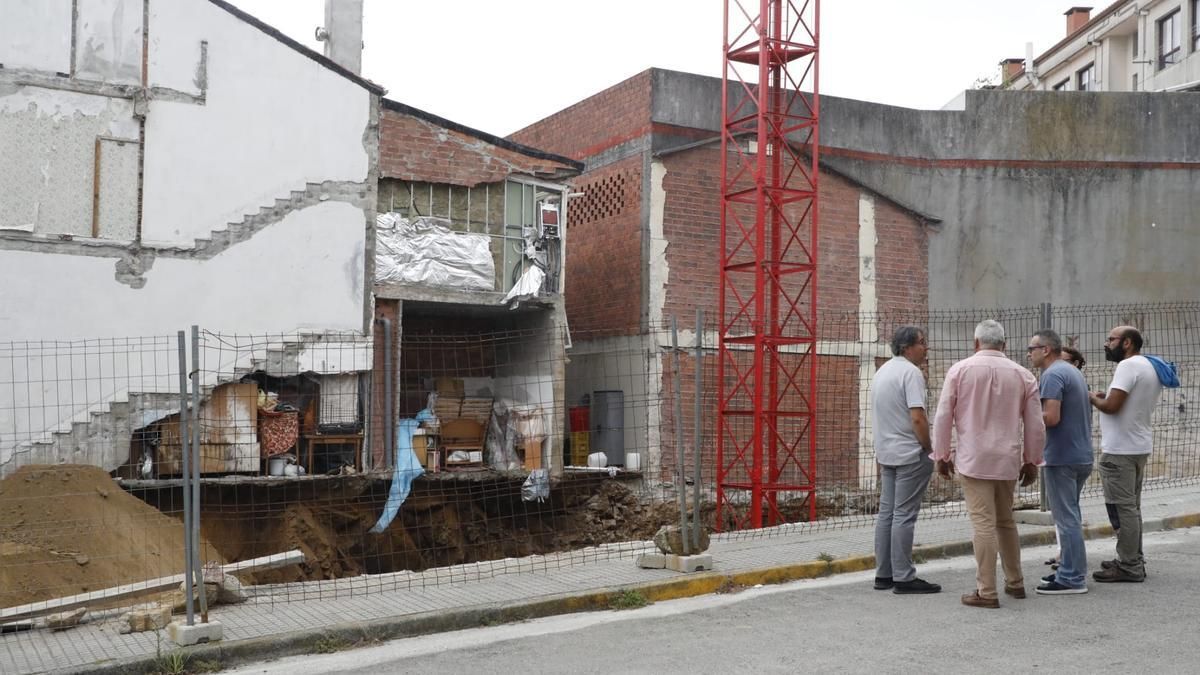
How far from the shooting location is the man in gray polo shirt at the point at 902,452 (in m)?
7.09

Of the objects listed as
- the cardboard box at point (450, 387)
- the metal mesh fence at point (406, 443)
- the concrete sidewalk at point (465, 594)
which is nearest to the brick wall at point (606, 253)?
the metal mesh fence at point (406, 443)

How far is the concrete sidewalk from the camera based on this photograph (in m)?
6.25

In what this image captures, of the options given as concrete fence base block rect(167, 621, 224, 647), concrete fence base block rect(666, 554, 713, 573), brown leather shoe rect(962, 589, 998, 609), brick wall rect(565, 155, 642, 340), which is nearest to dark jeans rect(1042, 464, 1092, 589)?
brown leather shoe rect(962, 589, 998, 609)

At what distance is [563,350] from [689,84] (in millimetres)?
5540

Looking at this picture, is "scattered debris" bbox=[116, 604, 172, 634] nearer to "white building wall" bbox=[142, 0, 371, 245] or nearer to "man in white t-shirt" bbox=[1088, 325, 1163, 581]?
"man in white t-shirt" bbox=[1088, 325, 1163, 581]

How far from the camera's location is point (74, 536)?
1162 cm

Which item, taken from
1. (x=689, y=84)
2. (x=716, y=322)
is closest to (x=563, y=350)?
(x=716, y=322)

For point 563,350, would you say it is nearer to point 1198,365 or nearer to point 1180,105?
point 1198,365

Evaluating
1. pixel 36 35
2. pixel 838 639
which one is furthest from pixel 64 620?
pixel 36 35

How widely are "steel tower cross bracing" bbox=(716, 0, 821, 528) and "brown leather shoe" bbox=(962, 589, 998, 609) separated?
1121 centimetres

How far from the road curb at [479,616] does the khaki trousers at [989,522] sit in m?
1.79

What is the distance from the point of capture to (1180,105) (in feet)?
71.6

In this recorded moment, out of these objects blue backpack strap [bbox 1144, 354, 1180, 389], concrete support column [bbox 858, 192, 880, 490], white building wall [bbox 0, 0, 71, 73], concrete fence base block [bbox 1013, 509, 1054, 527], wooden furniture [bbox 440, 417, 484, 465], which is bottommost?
concrete fence base block [bbox 1013, 509, 1054, 527]

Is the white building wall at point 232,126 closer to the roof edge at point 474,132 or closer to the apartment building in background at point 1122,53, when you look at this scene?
the roof edge at point 474,132
